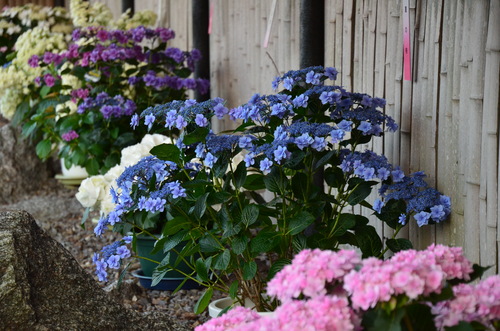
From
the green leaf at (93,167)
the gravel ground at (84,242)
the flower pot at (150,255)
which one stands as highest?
the green leaf at (93,167)

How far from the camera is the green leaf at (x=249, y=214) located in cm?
230

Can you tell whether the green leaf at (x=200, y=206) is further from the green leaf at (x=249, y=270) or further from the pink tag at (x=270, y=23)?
the pink tag at (x=270, y=23)

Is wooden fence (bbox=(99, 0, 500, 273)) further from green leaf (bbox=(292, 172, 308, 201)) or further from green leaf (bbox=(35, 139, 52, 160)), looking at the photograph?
green leaf (bbox=(35, 139, 52, 160))

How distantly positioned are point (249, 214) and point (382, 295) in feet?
3.62

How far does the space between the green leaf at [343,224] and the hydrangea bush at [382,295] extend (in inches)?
35.3

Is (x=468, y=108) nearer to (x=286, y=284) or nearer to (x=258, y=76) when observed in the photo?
(x=286, y=284)

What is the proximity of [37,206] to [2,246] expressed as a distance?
10.9ft

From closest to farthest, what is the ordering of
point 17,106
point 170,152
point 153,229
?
point 170,152, point 153,229, point 17,106

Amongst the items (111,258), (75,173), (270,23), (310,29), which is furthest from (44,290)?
(75,173)

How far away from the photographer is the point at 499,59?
77.7 inches

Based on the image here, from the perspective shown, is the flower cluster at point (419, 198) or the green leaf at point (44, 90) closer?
the flower cluster at point (419, 198)

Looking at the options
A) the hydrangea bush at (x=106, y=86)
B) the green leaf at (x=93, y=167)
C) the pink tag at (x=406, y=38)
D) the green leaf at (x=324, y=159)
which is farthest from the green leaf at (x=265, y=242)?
the green leaf at (x=93, y=167)

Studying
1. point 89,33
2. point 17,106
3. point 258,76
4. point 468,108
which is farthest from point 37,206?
point 468,108

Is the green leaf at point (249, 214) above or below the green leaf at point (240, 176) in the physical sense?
below
